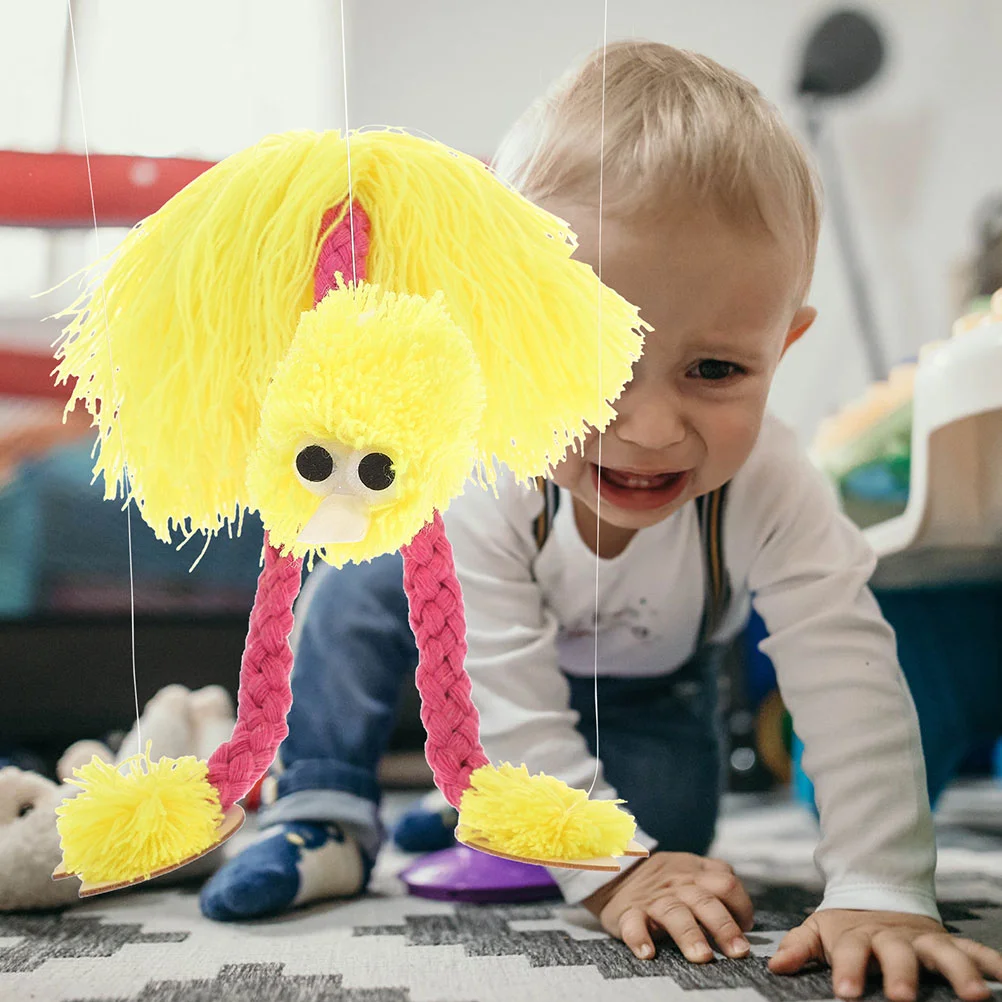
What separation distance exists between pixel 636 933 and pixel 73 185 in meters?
0.52

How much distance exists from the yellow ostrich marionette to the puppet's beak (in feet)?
0.11

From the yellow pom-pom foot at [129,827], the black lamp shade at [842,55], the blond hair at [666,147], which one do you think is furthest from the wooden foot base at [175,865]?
the black lamp shade at [842,55]

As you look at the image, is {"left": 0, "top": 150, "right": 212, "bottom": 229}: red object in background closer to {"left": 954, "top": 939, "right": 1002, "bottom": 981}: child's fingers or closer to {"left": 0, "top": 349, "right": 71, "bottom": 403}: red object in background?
{"left": 0, "top": 349, "right": 71, "bottom": 403}: red object in background

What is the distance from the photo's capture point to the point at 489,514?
2.16 feet

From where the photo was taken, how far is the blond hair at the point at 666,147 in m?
0.48

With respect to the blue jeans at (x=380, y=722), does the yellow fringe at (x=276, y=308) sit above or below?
above

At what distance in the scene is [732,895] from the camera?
0.52 m

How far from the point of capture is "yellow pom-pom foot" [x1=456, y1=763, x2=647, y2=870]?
0.38 m

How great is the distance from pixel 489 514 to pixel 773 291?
0.24 meters

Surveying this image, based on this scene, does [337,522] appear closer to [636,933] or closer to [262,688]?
[262,688]

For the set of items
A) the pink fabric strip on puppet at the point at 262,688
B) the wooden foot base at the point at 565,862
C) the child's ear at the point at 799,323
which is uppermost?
the child's ear at the point at 799,323

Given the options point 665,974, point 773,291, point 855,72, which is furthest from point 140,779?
point 855,72

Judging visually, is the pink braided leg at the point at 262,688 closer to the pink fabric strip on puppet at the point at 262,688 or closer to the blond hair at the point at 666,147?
the pink fabric strip on puppet at the point at 262,688

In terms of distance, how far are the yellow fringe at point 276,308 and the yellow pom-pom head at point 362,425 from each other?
34mm
